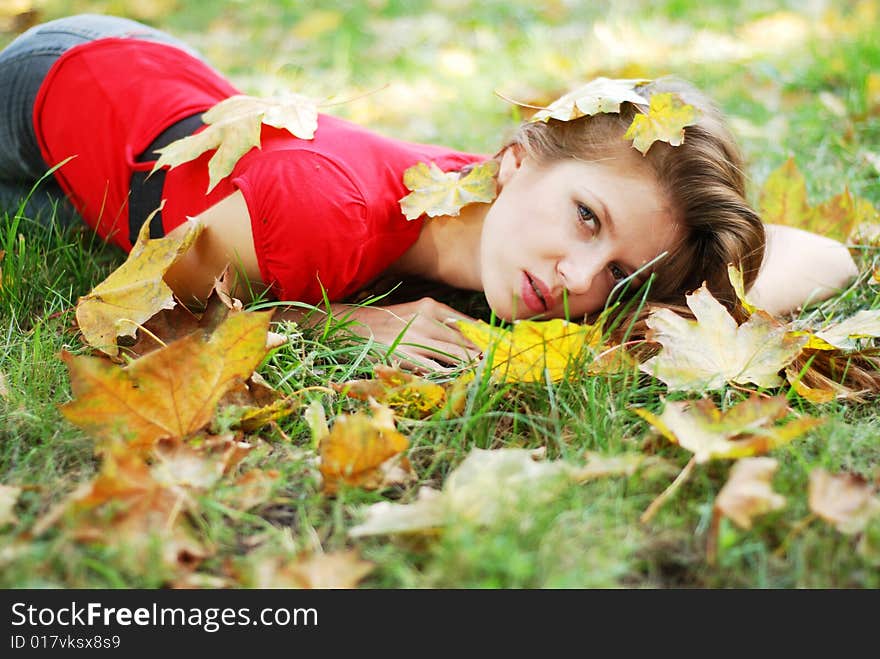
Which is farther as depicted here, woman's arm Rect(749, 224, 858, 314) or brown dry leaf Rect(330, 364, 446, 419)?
woman's arm Rect(749, 224, 858, 314)

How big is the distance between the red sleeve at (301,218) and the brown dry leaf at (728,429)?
0.77 m

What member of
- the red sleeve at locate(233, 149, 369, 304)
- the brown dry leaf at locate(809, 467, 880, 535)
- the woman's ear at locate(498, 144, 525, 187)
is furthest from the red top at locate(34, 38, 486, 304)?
the brown dry leaf at locate(809, 467, 880, 535)

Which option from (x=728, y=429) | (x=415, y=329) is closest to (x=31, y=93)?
(x=415, y=329)

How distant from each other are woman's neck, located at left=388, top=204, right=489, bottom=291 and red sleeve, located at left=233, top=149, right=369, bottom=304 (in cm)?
25

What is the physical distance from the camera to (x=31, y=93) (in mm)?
2180

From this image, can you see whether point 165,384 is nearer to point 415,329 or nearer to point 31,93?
point 415,329

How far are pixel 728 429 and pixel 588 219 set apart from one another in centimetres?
65

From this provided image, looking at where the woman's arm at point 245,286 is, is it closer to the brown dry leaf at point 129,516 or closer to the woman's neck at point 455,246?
the woman's neck at point 455,246

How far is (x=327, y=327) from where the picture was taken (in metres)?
1.65

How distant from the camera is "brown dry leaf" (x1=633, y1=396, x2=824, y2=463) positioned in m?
1.18

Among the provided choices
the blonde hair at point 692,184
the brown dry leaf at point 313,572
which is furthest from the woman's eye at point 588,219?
the brown dry leaf at point 313,572

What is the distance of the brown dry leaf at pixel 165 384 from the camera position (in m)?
1.21

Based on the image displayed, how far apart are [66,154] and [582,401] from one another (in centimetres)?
145

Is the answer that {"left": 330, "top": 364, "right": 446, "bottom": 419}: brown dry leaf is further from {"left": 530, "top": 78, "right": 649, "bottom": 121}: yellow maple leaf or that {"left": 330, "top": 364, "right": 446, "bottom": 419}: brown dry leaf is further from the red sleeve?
{"left": 530, "top": 78, "right": 649, "bottom": 121}: yellow maple leaf
